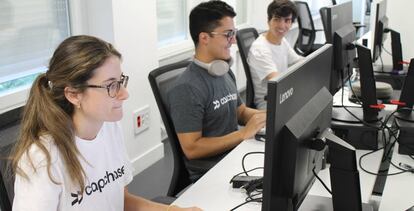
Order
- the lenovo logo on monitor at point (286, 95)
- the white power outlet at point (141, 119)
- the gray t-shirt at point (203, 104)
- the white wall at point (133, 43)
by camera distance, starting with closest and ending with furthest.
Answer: the lenovo logo on monitor at point (286, 95)
the gray t-shirt at point (203, 104)
the white wall at point (133, 43)
the white power outlet at point (141, 119)

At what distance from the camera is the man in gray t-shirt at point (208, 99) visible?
193cm

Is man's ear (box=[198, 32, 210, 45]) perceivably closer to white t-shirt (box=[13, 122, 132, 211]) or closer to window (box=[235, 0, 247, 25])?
white t-shirt (box=[13, 122, 132, 211])

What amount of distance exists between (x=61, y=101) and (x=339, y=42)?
123cm

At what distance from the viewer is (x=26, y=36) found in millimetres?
2520

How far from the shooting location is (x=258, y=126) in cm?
194

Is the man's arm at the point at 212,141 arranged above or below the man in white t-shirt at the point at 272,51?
below

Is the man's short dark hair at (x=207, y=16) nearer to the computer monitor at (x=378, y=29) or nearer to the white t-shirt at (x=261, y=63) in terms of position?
the white t-shirt at (x=261, y=63)

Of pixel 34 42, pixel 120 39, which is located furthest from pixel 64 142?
pixel 120 39

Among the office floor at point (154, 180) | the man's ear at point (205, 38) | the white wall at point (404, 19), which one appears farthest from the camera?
the white wall at point (404, 19)

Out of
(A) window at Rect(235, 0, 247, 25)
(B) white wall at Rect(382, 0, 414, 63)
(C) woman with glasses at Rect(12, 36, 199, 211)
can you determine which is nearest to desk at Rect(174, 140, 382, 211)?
(C) woman with glasses at Rect(12, 36, 199, 211)

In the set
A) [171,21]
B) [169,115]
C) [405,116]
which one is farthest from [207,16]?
[171,21]

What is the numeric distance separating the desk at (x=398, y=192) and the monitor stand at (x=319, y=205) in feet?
0.38

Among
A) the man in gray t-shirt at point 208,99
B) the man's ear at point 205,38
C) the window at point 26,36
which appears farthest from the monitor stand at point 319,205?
the window at point 26,36

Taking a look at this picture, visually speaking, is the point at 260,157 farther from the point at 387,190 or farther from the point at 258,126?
the point at 387,190
